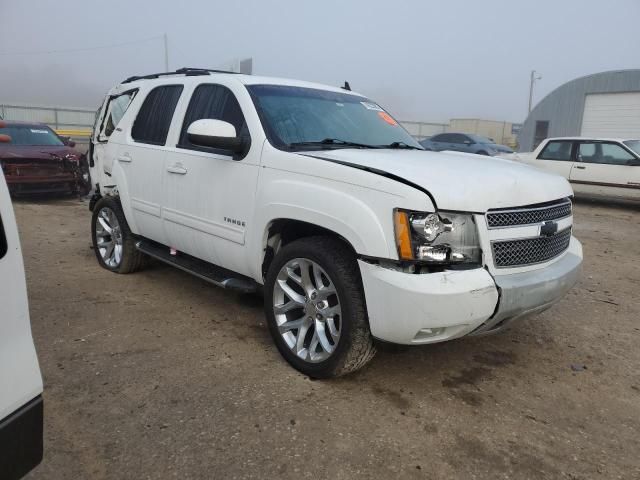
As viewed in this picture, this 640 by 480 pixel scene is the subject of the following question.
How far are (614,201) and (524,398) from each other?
461 inches

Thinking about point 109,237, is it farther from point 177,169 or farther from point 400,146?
point 400,146

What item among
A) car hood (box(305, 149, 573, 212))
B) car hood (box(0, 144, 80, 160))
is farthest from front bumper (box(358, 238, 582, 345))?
car hood (box(0, 144, 80, 160))

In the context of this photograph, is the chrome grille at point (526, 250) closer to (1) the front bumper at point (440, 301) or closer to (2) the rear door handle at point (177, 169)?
(1) the front bumper at point (440, 301)

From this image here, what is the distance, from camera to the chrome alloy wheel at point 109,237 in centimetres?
511

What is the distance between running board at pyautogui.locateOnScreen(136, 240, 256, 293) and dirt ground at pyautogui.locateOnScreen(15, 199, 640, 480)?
1.33ft

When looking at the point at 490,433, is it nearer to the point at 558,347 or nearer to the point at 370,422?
the point at 370,422

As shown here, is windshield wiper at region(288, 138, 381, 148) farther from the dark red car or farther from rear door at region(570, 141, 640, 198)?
rear door at region(570, 141, 640, 198)

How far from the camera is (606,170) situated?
453 inches

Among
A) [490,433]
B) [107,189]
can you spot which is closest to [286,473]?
[490,433]

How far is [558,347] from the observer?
379cm

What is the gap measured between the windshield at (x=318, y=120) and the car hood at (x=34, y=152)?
24.9 feet

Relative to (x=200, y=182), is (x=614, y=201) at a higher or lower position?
lower

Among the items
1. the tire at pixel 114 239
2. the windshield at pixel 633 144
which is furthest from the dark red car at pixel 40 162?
the windshield at pixel 633 144

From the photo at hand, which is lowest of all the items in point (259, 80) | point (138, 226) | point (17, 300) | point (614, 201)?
point (614, 201)
